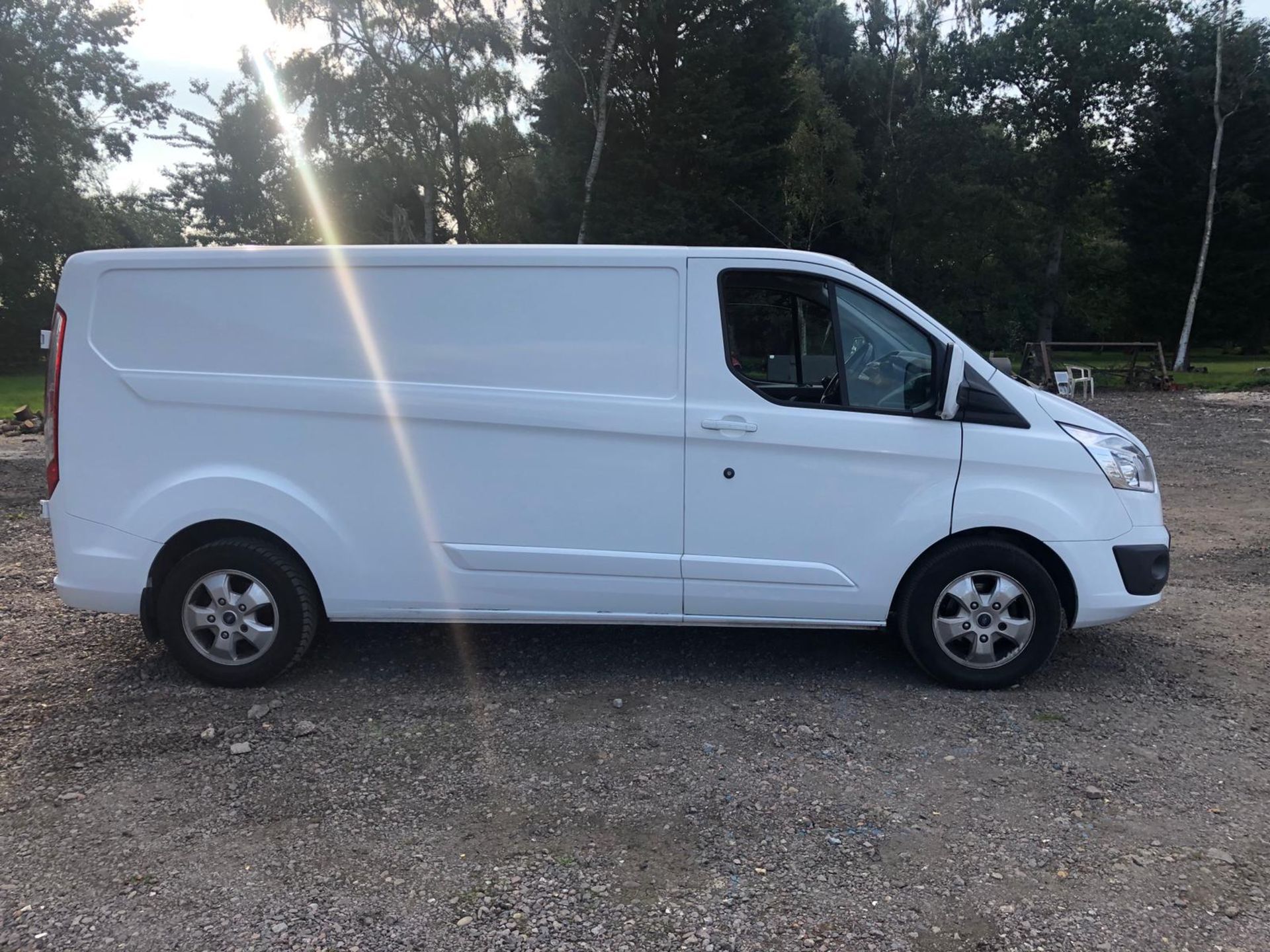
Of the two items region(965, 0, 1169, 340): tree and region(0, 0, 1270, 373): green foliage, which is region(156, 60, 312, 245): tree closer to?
region(0, 0, 1270, 373): green foliage

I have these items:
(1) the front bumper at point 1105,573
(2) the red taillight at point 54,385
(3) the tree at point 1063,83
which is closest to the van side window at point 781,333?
(1) the front bumper at point 1105,573

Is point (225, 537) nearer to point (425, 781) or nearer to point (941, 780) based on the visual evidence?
point (425, 781)

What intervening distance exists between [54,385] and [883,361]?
13.0 feet

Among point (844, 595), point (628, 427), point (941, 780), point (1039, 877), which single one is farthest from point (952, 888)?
point (628, 427)

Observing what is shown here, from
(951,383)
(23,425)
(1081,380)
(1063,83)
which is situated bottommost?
(23,425)

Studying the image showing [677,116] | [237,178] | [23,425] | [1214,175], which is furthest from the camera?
[237,178]

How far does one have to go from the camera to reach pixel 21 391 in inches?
1003

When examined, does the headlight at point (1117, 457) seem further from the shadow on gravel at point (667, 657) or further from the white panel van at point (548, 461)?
the shadow on gravel at point (667, 657)

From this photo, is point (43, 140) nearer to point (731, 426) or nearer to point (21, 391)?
point (21, 391)

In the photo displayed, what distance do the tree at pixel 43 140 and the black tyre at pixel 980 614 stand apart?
40.0 m

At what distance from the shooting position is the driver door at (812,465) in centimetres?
412

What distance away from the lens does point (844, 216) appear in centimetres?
3291

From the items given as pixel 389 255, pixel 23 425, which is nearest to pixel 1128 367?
pixel 389 255

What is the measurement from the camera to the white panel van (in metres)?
4.13
